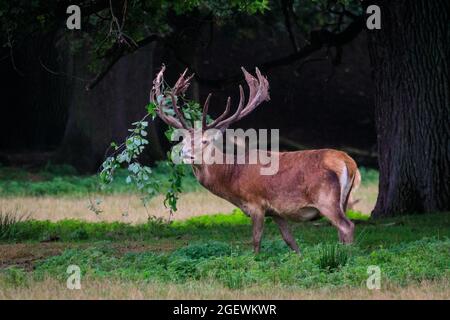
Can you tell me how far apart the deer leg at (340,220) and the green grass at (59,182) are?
708 centimetres

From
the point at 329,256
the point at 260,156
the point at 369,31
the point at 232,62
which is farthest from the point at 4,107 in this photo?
the point at 329,256

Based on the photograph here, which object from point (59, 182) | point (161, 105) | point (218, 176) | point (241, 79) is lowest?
point (59, 182)

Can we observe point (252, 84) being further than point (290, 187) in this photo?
Yes

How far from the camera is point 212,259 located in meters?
10.6

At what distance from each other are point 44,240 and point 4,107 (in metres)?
14.2

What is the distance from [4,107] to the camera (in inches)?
1071

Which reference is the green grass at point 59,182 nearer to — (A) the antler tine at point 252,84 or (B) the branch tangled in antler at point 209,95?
(B) the branch tangled in antler at point 209,95

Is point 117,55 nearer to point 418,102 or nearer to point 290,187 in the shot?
point 418,102

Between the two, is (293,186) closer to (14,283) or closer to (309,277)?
(309,277)

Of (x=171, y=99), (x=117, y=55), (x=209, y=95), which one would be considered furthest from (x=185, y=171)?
(x=117, y=55)

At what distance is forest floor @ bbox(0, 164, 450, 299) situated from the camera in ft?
30.1

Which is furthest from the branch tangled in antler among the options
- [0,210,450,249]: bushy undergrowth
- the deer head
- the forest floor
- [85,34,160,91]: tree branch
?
[85,34,160,91]: tree branch

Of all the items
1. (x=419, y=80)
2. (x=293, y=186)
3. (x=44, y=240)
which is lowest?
(x=44, y=240)

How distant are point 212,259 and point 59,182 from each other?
10.3m
